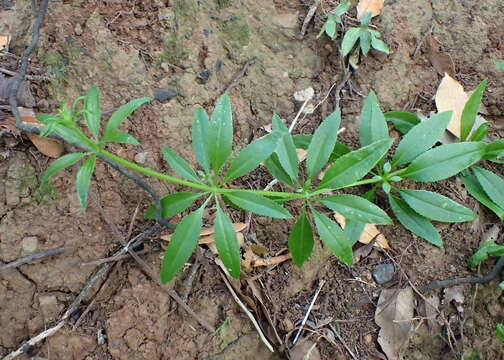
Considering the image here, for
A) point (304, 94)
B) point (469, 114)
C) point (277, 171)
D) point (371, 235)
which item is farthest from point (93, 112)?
point (469, 114)

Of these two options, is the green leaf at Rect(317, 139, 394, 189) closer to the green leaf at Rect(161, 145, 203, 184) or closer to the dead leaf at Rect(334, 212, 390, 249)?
the dead leaf at Rect(334, 212, 390, 249)

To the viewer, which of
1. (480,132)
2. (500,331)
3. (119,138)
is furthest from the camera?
(480,132)

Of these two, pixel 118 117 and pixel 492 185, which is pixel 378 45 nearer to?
pixel 492 185

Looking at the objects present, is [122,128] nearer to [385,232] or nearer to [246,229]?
[246,229]

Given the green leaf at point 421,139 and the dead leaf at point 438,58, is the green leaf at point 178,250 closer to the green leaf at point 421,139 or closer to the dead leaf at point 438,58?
the green leaf at point 421,139

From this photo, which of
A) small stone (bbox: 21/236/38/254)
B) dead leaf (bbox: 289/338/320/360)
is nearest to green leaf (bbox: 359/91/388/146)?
dead leaf (bbox: 289/338/320/360)

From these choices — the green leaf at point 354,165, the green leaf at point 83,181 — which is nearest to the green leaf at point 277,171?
the green leaf at point 354,165

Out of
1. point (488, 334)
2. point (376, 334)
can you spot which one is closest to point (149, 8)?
point (376, 334)
